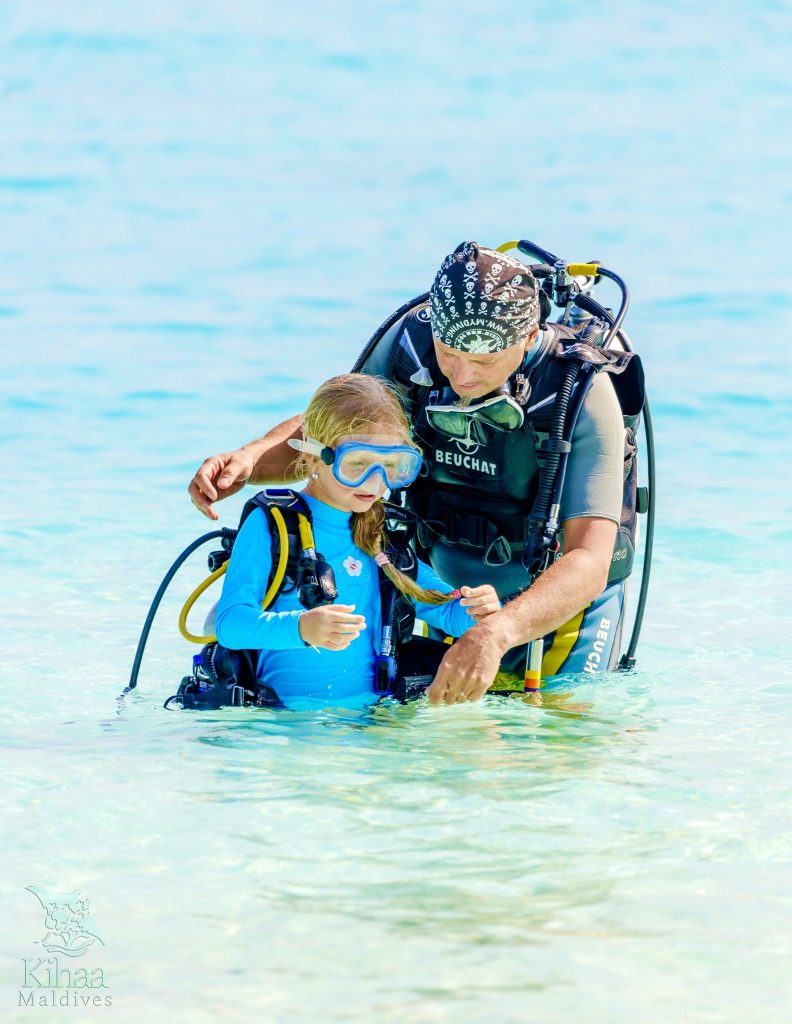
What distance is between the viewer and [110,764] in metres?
3.76

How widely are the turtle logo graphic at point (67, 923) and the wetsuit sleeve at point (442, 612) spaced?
1.33 metres

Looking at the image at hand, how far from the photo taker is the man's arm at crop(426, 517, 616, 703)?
3510 millimetres

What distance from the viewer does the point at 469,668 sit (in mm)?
3496

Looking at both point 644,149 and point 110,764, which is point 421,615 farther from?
point 644,149

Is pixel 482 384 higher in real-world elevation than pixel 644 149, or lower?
lower

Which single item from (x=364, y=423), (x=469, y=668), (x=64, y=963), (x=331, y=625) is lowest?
(x=64, y=963)

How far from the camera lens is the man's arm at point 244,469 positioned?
392 cm

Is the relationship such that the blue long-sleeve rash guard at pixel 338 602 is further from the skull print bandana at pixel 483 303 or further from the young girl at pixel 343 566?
the skull print bandana at pixel 483 303

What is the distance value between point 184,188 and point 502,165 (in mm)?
4430

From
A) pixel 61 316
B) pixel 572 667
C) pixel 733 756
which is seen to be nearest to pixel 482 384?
pixel 572 667

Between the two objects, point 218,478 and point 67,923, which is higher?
point 218,478

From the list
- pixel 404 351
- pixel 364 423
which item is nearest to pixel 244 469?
pixel 364 423

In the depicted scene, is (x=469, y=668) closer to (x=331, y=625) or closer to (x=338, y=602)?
(x=331, y=625)

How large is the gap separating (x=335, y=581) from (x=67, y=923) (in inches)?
51.9
